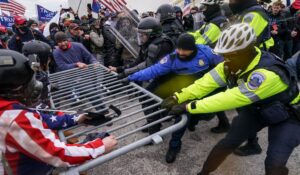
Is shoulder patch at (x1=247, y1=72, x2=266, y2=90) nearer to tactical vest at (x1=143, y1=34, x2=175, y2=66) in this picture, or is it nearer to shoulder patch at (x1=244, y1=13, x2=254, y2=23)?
shoulder patch at (x1=244, y1=13, x2=254, y2=23)

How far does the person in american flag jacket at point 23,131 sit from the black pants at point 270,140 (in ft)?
4.12

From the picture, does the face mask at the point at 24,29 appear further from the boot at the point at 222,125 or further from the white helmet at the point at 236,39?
the white helmet at the point at 236,39

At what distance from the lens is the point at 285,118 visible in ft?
7.03

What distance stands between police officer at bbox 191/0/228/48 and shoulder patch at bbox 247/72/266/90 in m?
2.17

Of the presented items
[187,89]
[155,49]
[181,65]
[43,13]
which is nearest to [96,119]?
[187,89]

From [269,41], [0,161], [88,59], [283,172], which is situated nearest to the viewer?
[0,161]

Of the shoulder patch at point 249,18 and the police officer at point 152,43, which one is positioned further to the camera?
the police officer at point 152,43

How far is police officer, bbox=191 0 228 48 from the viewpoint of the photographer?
4.18 meters

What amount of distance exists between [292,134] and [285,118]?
0.14m

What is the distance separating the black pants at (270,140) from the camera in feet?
6.77

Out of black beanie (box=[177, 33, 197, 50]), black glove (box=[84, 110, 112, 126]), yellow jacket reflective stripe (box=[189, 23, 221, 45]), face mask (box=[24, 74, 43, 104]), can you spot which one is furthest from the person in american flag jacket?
yellow jacket reflective stripe (box=[189, 23, 221, 45])

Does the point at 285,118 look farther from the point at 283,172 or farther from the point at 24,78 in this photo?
the point at 24,78

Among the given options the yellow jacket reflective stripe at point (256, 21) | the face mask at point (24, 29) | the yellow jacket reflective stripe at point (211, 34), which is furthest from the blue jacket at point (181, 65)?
the face mask at point (24, 29)

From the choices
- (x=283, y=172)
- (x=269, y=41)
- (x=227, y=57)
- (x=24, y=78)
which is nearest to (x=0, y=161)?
(x=24, y=78)
